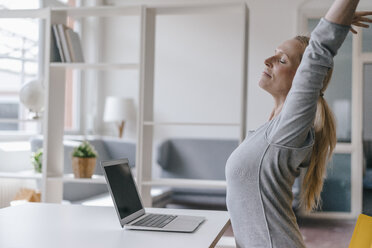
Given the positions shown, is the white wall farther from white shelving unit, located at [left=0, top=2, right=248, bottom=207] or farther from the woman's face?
the woman's face

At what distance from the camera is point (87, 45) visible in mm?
6234

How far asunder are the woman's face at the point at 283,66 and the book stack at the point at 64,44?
7.55 ft

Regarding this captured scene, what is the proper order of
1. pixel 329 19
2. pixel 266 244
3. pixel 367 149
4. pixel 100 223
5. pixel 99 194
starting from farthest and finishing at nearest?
pixel 367 149 → pixel 99 194 → pixel 100 223 → pixel 266 244 → pixel 329 19

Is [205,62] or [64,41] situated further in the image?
[205,62]

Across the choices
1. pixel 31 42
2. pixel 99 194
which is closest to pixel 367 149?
pixel 99 194

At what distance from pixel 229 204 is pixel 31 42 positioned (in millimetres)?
4168

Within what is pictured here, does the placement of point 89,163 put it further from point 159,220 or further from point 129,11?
point 159,220

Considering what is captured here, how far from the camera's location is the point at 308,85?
3.66 feet

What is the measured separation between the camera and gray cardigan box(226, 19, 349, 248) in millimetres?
1164

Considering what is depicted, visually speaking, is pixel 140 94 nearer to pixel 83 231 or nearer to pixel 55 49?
pixel 55 49

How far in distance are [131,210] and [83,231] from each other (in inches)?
8.4

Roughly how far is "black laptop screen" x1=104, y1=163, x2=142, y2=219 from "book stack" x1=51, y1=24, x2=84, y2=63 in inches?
71.5

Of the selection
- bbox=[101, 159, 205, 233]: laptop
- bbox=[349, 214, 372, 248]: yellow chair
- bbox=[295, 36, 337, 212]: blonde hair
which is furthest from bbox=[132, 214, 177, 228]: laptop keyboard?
bbox=[349, 214, 372, 248]: yellow chair

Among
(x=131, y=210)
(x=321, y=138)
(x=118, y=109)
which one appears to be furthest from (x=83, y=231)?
(x=118, y=109)
